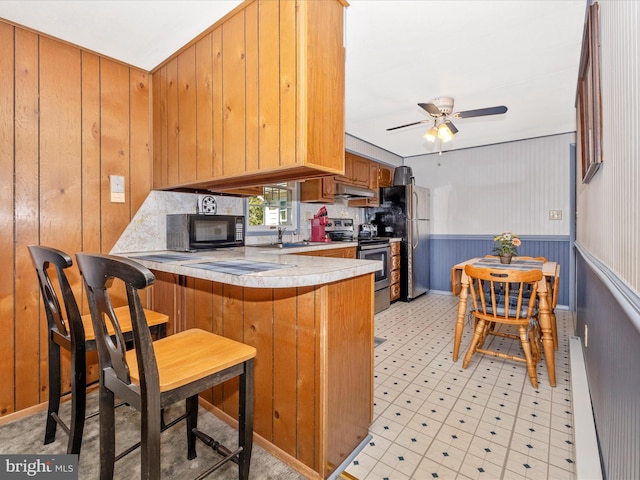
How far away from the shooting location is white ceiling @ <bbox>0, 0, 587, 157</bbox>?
184 cm

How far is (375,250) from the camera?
429 centimetres

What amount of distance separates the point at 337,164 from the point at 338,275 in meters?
0.69

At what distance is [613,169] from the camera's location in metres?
1.23

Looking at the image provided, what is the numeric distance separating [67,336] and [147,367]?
0.86 m

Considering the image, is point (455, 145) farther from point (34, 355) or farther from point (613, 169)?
point (34, 355)

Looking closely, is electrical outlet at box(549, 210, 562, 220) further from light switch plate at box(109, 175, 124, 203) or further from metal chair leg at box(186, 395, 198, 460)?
light switch plate at box(109, 175, 124, 203)

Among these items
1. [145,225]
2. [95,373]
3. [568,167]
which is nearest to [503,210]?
[568,167]

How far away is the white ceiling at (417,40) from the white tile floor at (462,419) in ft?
8.00

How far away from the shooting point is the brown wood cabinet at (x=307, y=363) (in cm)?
145

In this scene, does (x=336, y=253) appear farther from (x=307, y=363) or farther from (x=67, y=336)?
(x=67, y=336)

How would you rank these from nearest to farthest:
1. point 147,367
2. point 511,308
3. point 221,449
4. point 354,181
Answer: point 147,367
point 221,449
point 511,308
point 354,181

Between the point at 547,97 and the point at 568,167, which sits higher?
the point at 547,97

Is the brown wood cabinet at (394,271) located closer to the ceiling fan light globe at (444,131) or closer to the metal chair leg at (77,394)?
the ceiling fan light globe at (444,131)

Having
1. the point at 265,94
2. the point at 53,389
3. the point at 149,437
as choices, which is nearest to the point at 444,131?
the point at 265,94
